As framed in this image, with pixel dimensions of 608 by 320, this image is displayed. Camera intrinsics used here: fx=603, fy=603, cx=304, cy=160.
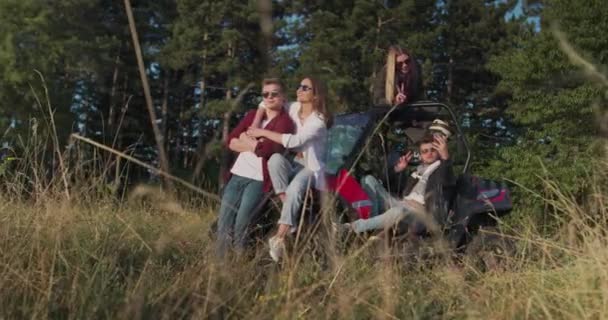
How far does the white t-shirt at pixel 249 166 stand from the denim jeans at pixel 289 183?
0.48ft

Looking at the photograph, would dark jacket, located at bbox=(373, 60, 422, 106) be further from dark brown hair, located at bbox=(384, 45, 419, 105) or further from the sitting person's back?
the sitting person's back

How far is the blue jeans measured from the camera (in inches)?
153

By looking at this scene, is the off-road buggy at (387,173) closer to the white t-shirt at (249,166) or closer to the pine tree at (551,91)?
the white t-shirt at (249,166)

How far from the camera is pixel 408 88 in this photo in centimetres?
532

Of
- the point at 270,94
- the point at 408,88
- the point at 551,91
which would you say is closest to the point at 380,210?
the point at 270,94

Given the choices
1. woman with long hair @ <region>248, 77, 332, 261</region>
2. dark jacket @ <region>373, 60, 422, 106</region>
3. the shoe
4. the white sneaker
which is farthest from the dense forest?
the white sneaker

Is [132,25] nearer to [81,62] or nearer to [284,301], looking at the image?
[284,301]

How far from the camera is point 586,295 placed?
267 centimetres

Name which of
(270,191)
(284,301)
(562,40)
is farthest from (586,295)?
(270,191)

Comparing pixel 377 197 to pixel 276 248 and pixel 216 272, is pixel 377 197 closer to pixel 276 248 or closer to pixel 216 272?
pixel 276 248

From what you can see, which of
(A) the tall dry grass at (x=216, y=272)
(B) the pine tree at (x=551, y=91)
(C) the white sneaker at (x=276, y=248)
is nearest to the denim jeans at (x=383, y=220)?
(A) the tall dry grass at (x=216, y=272)

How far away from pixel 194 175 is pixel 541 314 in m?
1.63

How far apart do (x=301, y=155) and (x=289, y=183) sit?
309 mm

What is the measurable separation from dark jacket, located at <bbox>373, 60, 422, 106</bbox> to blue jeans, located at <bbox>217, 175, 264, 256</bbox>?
1.61 meters
